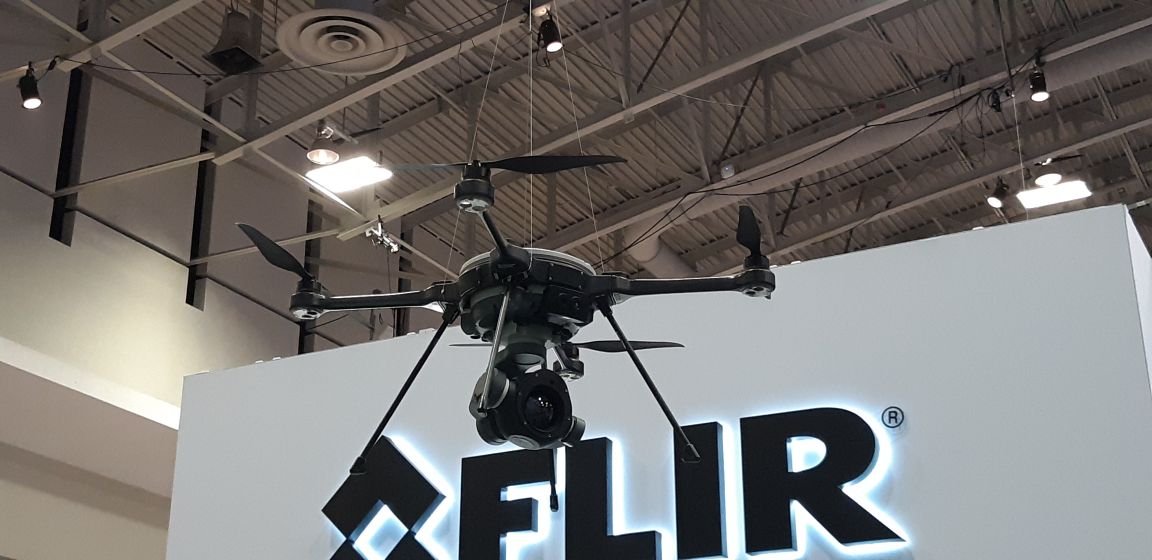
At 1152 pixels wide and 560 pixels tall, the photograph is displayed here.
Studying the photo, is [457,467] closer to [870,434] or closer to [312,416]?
[312,416]

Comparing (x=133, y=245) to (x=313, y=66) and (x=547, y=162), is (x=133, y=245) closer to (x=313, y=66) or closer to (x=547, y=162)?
(x=313, y=66)

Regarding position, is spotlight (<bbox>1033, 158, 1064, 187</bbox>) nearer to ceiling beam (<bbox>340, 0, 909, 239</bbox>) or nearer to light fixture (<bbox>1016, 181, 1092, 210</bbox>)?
light fixture (<bbox>1016, 181, 1092, 210</bbox>)

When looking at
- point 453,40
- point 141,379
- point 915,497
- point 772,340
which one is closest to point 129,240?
point 141,379

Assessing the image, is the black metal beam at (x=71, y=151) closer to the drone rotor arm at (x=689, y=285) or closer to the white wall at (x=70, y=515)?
the white wall at (x=70, y=515)

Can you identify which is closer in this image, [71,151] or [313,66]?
[313,66]

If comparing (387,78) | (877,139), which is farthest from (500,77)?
(877,139)

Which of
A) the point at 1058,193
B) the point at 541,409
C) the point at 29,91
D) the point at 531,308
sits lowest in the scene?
the point at 541,409

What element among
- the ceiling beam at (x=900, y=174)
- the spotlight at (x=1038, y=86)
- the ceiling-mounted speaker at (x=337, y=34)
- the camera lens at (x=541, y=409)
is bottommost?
the camera lens at (x=541, y=409)

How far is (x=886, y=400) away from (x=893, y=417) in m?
0.07

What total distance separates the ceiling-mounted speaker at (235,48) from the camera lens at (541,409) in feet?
19.8

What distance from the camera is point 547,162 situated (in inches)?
96.5

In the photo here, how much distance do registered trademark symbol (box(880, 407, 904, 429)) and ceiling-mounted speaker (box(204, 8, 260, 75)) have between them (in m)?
5.33

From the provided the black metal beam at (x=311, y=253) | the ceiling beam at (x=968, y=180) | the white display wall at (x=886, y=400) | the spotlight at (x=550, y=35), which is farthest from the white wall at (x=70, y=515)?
the ceiling beam at (x=968, y=180)

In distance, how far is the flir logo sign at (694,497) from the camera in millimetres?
4367
